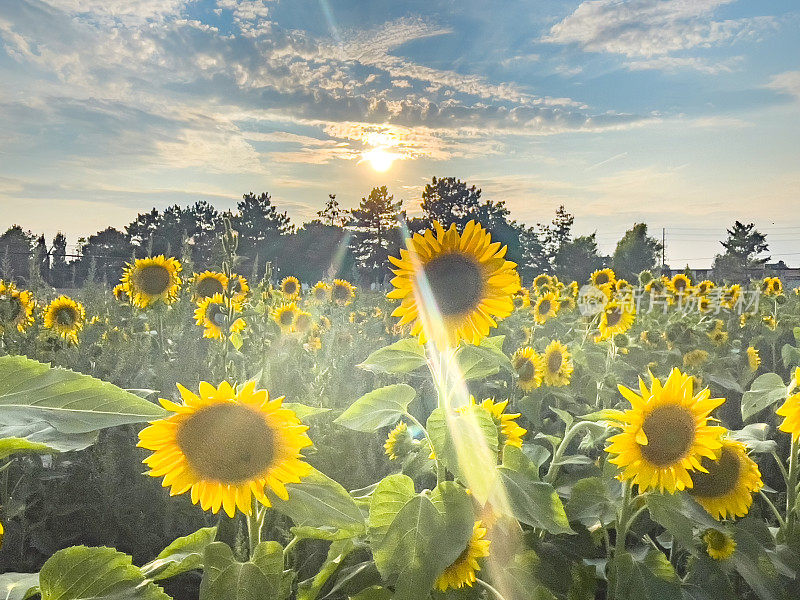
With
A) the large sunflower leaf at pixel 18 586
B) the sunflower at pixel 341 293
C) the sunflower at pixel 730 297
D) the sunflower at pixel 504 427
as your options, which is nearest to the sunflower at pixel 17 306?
the sunflower at pixel 341 293

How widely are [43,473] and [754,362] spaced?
5.50 metres

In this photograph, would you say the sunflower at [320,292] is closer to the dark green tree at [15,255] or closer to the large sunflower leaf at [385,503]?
the dark green tree at [15,255]

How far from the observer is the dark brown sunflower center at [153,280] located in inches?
205

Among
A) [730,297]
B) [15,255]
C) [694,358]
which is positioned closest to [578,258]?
[15,255]

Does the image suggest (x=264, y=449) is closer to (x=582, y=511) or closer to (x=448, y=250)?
(x=448, y=250)

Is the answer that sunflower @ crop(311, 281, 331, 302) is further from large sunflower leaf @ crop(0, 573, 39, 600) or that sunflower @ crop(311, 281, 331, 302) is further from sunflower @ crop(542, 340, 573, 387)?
large sunflower leaf @ crop(0, 573, 39, 600)

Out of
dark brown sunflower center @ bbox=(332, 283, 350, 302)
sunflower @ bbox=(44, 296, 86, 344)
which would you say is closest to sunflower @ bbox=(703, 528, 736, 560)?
sunflower @ bbox=(44, 296, 86, 344)

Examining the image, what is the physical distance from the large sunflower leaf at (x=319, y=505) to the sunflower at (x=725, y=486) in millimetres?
1012

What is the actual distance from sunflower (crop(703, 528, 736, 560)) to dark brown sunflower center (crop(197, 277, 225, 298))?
4.68 metres

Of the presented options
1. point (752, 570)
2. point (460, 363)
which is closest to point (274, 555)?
point (460, 363)

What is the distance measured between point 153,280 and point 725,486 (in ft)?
14.9

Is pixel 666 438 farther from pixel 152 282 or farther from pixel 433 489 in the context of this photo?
pixel 152 282

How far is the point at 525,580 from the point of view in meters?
1.56

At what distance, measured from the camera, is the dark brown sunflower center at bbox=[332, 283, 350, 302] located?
28.5 feet
